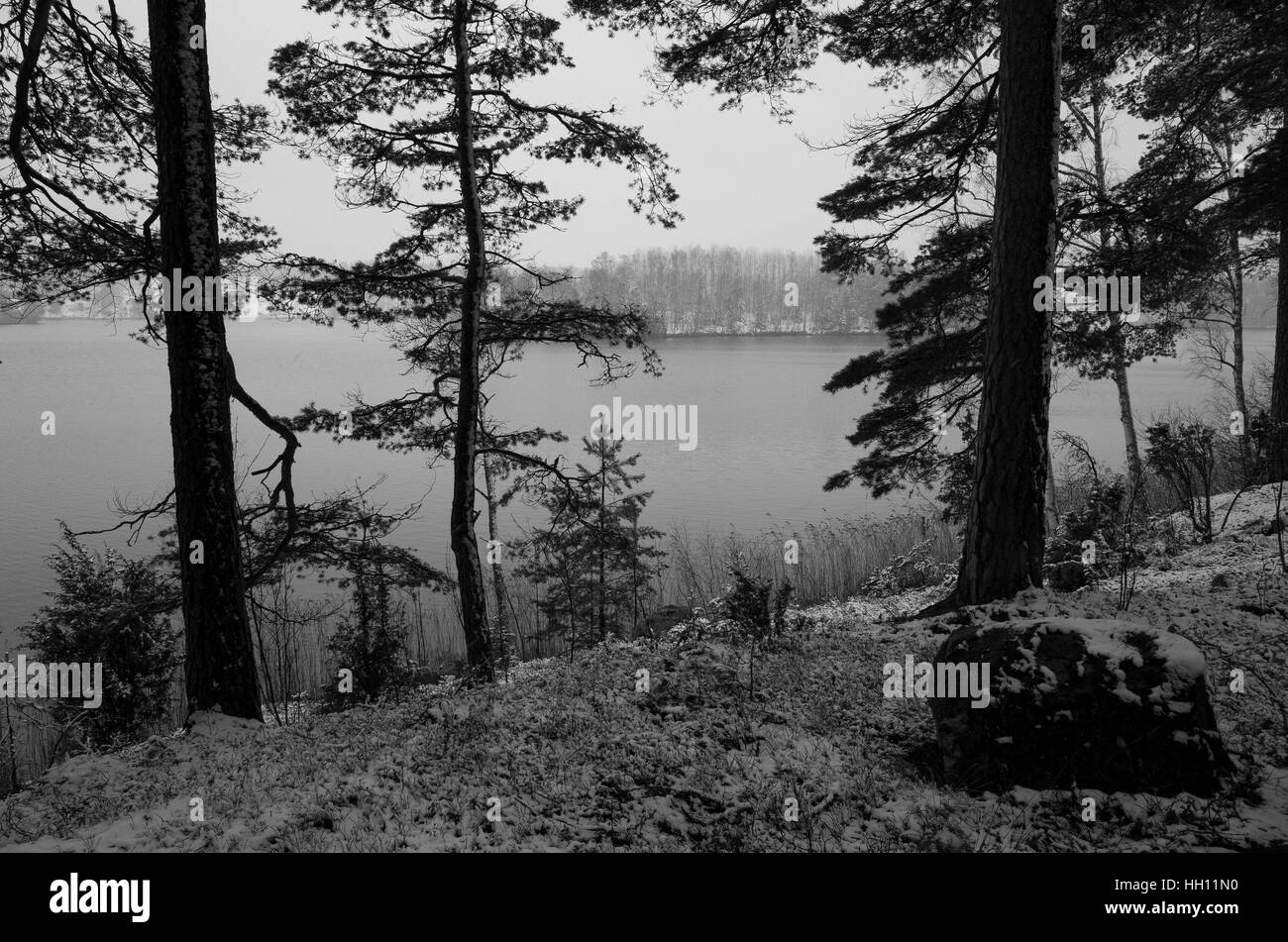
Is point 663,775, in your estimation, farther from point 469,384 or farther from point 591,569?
point 591,569

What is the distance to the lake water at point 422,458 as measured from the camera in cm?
1852

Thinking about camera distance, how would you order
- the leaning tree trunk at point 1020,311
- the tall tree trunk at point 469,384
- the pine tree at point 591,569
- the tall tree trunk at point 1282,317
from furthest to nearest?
the pine tree at point 591,569 → the tall tree trunk at point 1282,317 → the tall tree trunk at point 469,384 → the leaning tree trunk at point 1020,311

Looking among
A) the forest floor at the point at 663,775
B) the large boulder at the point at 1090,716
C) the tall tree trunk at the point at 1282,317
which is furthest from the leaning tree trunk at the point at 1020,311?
the tall tree trunk at the point at 1282,317

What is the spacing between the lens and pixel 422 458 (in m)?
27.0

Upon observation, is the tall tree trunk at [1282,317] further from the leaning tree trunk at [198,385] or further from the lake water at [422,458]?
the leaning tree trunk at [198,385]

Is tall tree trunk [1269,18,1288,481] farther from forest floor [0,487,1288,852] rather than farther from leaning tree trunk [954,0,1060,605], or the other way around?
leaning tree trunk [954,0,1060,605]

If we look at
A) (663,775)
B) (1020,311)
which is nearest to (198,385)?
(663,775)

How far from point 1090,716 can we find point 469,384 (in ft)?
24.2

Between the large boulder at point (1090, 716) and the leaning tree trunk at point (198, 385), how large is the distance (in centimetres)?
526

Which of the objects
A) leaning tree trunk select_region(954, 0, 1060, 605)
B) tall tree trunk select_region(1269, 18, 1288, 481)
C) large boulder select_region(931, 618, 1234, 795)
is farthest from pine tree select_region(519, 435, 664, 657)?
tall tree trunk select_region(1269, 18, 1288, 481)
